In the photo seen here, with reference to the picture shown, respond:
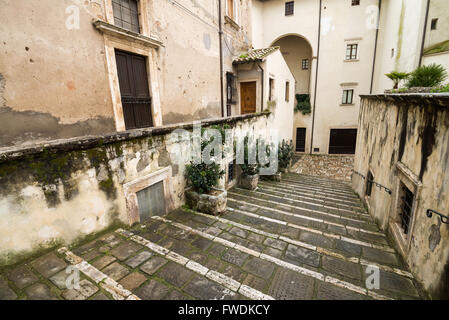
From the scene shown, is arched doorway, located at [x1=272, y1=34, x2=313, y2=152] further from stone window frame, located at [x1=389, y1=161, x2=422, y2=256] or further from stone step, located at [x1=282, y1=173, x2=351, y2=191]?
stone window frame, located at [x1=389, y1=161, x2=422, y2=256]

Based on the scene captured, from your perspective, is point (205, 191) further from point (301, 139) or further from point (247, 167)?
point (301, 139)

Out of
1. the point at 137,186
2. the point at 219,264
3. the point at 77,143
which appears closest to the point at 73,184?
the point at 77,143

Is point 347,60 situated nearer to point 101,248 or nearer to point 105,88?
point 105,88

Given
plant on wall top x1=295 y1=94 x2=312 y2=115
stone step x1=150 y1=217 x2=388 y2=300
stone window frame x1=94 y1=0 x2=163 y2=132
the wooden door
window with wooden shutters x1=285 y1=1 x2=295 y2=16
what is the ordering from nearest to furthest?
stone step x1=150 y1=217 x2=388 y2=300, stone window frame x1=94 y1=0 x2=163 y2=132, window with wooden shutters x1=285 y1=1 x2=295 y2=16, plant on wall top x1=295 y1=94 x2=312 y2=115, the wooden door

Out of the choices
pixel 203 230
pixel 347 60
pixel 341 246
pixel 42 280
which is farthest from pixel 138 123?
pixel 347 60

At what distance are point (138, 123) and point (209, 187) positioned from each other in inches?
128

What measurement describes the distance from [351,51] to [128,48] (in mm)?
18691

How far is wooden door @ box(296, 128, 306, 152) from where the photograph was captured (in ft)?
66.7

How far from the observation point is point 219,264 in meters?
3.30

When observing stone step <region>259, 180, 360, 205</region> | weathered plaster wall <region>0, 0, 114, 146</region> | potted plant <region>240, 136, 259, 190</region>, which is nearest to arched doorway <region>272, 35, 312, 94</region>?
stone step <region>259, 180, 360, 205</region>

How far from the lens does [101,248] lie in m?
3.38

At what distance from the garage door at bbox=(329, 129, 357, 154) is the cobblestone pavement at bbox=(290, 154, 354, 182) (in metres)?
0.67

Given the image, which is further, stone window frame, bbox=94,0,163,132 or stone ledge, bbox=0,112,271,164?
stone window frame, bbox=94,0,163,132

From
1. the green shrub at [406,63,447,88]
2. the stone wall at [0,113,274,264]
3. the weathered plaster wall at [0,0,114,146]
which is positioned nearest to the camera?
the stone wall at [0,113,274,264]
